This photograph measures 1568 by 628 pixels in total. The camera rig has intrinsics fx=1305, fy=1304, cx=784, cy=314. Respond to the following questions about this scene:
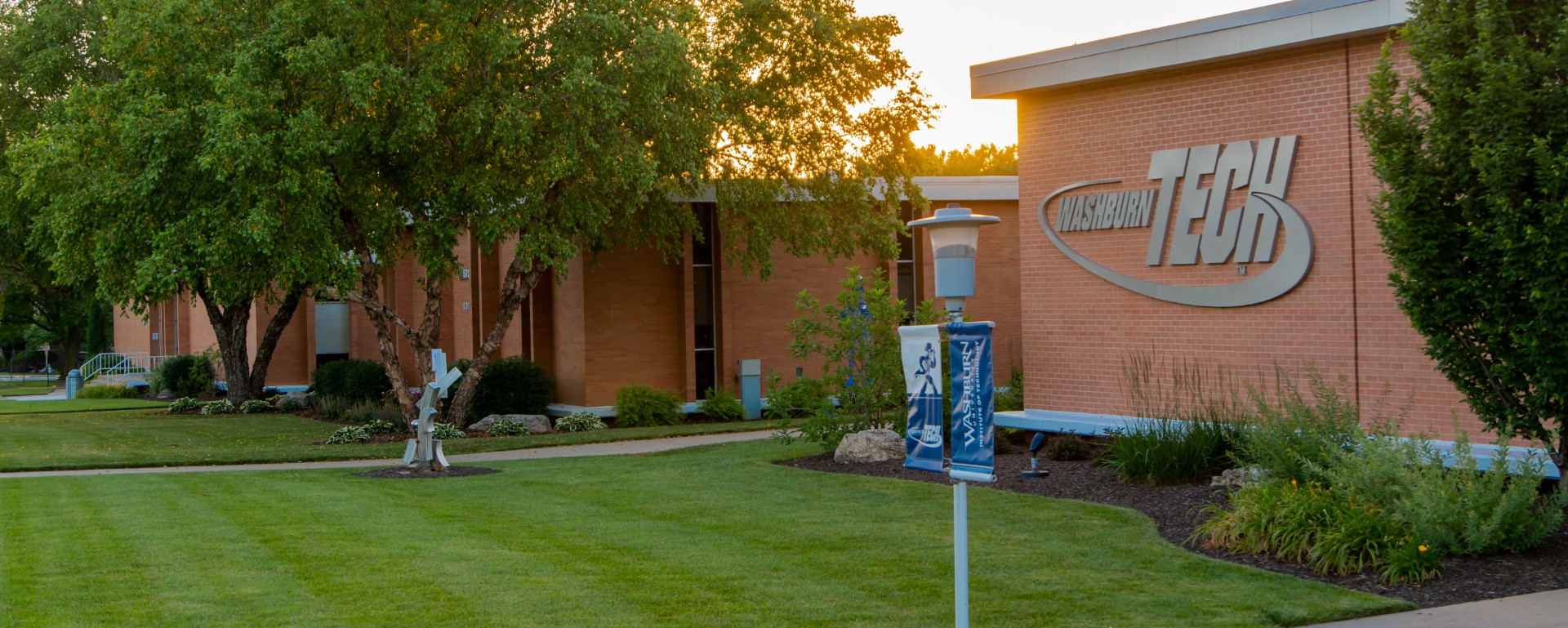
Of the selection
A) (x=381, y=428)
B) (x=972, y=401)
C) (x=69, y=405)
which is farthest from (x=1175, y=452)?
(x=69, y=405)

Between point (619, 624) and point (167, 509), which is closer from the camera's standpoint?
point (619, 624)

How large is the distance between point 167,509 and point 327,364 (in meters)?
20.6

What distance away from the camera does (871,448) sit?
15273 millimetres

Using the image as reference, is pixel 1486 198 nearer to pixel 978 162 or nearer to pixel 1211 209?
pixel 1211 209

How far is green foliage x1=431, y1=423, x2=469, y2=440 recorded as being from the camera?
21.5 m

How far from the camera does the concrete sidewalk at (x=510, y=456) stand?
16.9 meters

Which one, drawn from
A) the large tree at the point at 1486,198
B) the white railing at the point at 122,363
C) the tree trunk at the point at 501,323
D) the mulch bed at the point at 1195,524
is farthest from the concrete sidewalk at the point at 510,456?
the white railing at the point at 122,363

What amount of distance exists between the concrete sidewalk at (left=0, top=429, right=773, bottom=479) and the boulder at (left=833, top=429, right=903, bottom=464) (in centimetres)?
410

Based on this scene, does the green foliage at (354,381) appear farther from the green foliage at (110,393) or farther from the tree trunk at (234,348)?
the green foliage at (110,393)

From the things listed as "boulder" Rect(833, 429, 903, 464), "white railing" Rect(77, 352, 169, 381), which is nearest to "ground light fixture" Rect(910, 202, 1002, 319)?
"boulder" Rect(833, 429, 903, 464)

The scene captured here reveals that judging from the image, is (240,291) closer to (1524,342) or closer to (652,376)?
(652,376)

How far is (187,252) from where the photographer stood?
1923cm

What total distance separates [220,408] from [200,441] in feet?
32.0

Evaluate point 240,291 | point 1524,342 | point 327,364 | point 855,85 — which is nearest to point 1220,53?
point 1524,342
